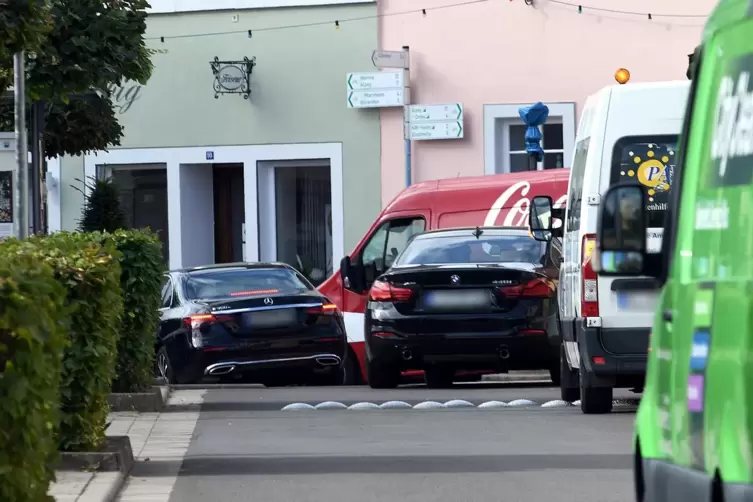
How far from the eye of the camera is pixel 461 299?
50.8 ft

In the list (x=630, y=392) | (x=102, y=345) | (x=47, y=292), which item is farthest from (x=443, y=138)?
(x=47, y=292)

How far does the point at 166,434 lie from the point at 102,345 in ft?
7.93

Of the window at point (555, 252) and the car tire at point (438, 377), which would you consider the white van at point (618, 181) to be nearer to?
the window at point (555, 252)

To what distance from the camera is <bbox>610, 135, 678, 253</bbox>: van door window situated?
11.9 meters

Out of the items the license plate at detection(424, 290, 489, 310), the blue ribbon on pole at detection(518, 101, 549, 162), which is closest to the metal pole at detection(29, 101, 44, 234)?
the license plate at detection(424, 290, 489, 310)

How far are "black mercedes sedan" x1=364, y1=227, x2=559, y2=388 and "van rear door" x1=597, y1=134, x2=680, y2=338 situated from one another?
3474mm

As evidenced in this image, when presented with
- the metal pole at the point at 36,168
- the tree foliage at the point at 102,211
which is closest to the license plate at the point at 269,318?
the metal pole at the point at 36,168

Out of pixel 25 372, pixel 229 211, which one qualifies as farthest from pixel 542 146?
pixel 25 372

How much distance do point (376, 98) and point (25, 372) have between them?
20.7m

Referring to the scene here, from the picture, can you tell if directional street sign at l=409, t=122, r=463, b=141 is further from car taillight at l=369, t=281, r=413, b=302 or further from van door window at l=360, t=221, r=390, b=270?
car taillight at l=369, t=281, r=413, b=302

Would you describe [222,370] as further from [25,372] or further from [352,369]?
[25,372]

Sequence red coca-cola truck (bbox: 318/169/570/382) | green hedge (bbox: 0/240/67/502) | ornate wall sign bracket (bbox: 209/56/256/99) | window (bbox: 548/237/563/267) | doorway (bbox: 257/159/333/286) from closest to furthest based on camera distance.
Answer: green hedge (bbox: 0/240/67/502) < window (bbox: 548/237/563/267) < red coca-cola truck (bbox: 318/169/570/382) < ornate wall sign bracket (bbox: 209/56/256/99) < doorway (bbox: 257/159/333/286)

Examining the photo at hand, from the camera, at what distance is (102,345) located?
32.1 ft

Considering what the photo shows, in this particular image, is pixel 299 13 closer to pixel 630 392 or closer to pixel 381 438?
pixel 630 392
